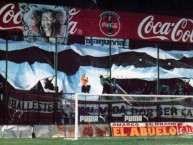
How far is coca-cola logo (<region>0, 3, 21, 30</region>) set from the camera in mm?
16891

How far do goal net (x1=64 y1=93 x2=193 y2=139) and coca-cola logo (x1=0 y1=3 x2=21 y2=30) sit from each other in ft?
11.3

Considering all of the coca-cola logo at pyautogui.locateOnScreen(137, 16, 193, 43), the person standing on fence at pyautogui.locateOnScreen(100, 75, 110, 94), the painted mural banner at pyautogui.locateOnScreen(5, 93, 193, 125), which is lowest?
the painted mural banner at pyautogui.locateOnScreen(5, 93, 193, 125)

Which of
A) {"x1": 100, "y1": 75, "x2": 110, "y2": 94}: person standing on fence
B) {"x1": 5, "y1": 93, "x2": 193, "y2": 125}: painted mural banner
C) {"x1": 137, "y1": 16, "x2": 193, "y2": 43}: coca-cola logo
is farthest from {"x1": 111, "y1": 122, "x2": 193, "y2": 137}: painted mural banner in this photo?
{"x1": 137, "y1": 16, "x2": 193, "y2": 43}: coca-cola logo

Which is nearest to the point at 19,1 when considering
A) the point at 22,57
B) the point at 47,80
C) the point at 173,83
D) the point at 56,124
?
the point at 22,57

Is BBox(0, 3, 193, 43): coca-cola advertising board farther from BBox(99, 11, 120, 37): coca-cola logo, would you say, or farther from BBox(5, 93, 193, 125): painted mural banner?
BBox(5, 93, 193, 125): painted mural banner

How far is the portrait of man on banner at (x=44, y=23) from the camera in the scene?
1728cm

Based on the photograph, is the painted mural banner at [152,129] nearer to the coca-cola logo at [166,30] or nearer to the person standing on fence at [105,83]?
the person standing on fence at [105,83]

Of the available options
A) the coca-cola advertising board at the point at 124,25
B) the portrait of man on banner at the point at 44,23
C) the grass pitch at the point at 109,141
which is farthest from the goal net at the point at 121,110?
the coca-cola advertising board at the point at 124,25

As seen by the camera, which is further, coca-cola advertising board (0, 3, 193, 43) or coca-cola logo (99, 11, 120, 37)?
coca-cola logo (99, 11, 120, 37)

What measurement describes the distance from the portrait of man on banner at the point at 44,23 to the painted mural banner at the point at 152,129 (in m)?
4.44

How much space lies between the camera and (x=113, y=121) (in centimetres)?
1574

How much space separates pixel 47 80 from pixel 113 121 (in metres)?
3.29

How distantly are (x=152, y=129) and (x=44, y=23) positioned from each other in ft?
19.5

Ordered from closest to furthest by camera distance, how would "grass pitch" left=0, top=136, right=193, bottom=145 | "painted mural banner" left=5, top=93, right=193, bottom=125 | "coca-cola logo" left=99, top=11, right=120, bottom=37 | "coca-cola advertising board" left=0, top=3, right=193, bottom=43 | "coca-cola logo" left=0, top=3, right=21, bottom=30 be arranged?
1. "grass pitch" left=0, top=136, right=193, bottom=145
2. "painted mural banner" left=5, top=93, right=193, bottom=125
3. "coca-cola logo" left=0, top=3, right=21, bottom=30
4. "coca-cola advertising board" left=0, top=3, right=193, bottom=43
5. "coca-cola logo" left=99, top=11, right=120, bottom=37
